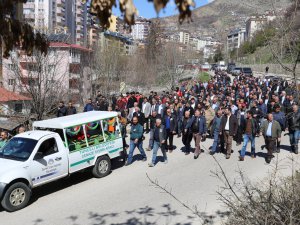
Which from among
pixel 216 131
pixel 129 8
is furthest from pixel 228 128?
pixel 129 8

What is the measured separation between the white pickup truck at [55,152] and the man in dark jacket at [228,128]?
13.0 feet

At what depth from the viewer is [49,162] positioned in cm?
972

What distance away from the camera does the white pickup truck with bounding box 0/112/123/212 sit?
892 cm

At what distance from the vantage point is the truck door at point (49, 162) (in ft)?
30.9

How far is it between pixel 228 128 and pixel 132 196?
518 cm

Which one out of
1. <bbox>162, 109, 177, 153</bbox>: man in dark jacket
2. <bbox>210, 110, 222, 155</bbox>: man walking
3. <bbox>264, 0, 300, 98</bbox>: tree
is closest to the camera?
<bbox>264, 0, 300, 98</bbox>: tree

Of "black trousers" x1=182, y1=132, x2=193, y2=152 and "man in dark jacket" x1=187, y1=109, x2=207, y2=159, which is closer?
"man in dark jacket" x1=187, y1=109, x2=207, y2=159

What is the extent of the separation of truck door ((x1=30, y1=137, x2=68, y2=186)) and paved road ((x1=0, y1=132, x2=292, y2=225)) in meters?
0.60

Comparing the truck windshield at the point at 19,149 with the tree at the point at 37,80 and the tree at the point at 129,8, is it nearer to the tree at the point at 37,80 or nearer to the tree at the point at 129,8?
the tree at the point at 129,8

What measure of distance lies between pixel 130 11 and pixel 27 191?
745cm

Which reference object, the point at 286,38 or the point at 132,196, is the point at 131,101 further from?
the point at 286,38

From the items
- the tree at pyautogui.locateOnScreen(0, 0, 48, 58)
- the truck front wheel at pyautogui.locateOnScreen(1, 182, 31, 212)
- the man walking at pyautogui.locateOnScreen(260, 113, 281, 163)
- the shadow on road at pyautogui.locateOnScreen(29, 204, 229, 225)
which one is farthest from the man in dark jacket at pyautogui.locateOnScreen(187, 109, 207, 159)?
the tree at pyautogui.locateOnScreen(0, 0, 48, 58)

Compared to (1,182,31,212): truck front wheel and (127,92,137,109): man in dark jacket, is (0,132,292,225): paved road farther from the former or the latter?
(127,92,137,109): man in dark jacket

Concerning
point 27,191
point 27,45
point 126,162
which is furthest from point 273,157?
point 27,45
